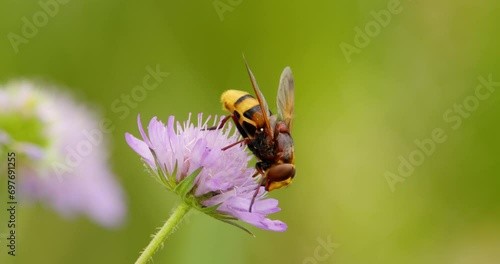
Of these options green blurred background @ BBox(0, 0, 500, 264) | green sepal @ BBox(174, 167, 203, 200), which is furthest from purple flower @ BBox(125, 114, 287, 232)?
green blurred background @ BBox(0, 0, 500, 264)

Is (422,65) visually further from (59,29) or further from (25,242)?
(25,242)

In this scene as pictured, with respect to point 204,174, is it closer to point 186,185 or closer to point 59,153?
point 186,185

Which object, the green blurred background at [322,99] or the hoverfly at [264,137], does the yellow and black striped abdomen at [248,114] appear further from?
the green blurred background at [322,99]

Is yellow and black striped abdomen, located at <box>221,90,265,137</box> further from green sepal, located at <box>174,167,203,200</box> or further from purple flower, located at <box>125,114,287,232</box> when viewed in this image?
green sepal, located at <box>174,167,203,200</box>

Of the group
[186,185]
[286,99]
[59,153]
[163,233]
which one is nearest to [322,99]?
[59,153]

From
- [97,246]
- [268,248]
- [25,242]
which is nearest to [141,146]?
[25,242]
